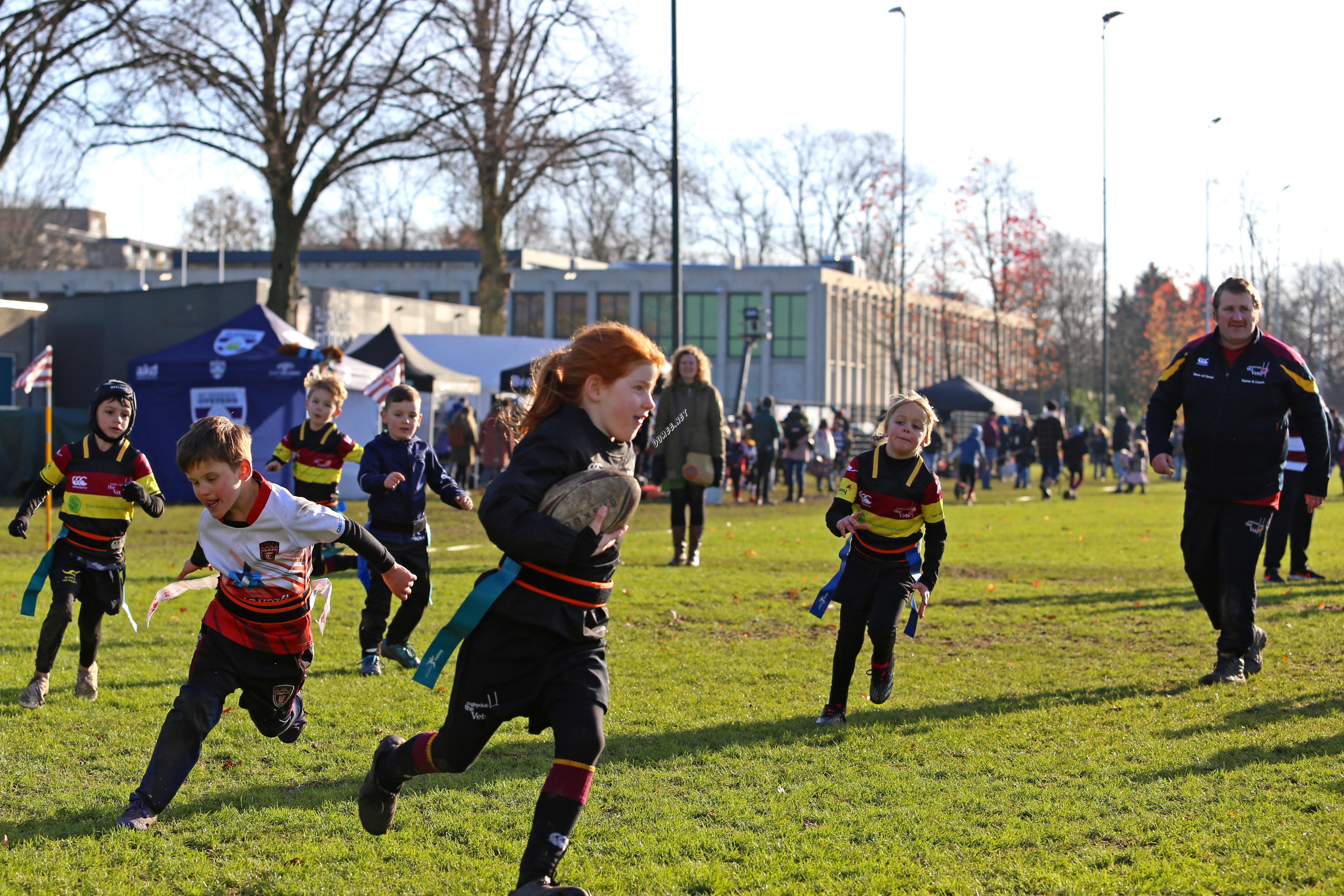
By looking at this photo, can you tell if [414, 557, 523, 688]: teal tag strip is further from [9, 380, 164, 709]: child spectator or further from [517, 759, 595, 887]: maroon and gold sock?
[9, 380, 164, 709]: child spectator

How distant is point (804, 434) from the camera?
25.8 m

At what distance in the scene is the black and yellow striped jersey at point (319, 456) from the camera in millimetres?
8969

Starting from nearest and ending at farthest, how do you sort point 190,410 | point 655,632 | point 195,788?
point 195,788
point 655,632
point 190,410

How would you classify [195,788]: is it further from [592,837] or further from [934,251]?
[934,251]

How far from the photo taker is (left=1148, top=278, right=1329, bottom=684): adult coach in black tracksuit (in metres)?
7.19

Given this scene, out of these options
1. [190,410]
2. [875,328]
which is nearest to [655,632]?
[190,410]

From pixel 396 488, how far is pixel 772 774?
3259mm

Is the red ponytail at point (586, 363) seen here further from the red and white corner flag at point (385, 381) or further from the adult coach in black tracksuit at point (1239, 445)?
the red and white corner flag at point (385, 381)

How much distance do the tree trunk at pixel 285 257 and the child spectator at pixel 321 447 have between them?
17.8m

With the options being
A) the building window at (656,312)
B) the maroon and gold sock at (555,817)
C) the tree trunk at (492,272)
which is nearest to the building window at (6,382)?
the tree trunk at (492,272)

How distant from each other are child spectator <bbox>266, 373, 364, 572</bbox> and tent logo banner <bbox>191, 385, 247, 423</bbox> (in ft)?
41.1

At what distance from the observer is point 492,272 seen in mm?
33906

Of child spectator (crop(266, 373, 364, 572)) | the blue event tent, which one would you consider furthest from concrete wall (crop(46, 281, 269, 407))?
child spectator (crop(266, 373, 364, 572))

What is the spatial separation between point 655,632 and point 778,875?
504cm
